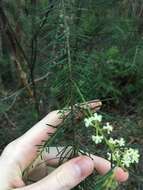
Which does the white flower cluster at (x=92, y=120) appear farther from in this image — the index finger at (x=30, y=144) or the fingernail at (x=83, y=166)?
the index finger at (x=30, y=144)

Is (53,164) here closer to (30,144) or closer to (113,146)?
(30,144)

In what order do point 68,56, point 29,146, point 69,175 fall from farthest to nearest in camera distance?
point 29,146 → point 69,175 → point 68,56

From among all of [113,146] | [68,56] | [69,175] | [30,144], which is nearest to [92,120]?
[113,146]

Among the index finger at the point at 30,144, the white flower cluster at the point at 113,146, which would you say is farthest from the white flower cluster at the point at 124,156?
the index finger at the point at 30,144

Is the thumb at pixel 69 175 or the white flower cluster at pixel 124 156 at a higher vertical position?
the white flower cluster at pixel 124 156

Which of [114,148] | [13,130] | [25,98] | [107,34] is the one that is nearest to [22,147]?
[114,148]

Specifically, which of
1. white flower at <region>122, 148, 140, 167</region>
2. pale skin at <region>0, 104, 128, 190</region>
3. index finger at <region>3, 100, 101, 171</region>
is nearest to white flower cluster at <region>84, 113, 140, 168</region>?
white flower at <region>122, 148, 140, 167</region>
